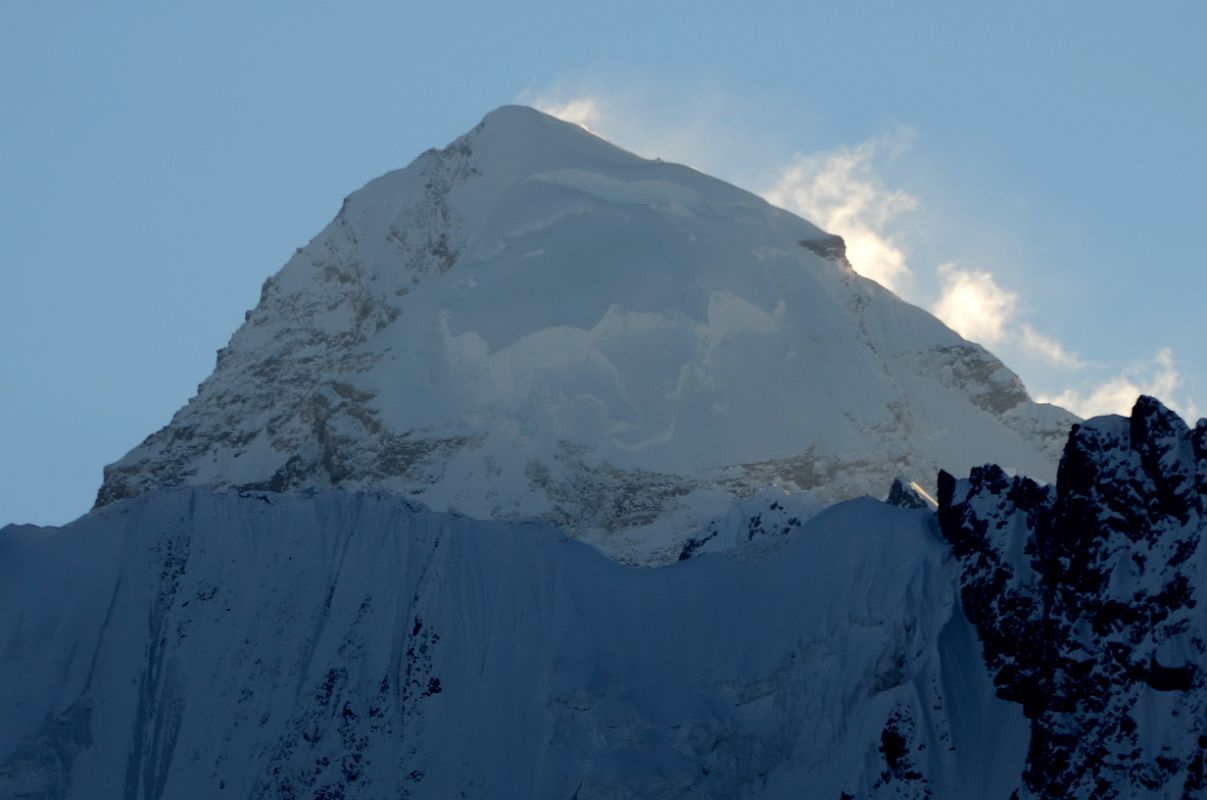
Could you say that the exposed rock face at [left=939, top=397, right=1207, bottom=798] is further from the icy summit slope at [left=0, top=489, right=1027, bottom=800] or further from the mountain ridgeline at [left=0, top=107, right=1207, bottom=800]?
the icy summit slope at [left=0, top=489, right=1027, bottom=800]

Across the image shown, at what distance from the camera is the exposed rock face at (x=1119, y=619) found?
135250 mm

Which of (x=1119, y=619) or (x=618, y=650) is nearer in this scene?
(x=1119, y=619)

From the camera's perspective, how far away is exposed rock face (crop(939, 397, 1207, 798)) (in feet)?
444

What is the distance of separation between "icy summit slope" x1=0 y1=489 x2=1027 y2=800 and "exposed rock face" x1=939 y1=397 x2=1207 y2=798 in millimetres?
5417

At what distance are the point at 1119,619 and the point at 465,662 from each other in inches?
1422

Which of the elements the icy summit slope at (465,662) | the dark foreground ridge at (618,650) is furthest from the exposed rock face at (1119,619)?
the icy summit slope at (465,662)

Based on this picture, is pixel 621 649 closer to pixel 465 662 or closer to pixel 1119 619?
pixel 465 662

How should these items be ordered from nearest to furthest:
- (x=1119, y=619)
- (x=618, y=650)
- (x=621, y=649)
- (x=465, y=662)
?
1. (x=1119, y=619)
2. (x=618, y=650)
3. (x=621, y=649)
4. (x=465, y=662)

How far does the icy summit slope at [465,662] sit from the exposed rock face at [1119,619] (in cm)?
542

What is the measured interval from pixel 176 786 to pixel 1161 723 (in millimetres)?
49684

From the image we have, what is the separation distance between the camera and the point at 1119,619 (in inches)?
5433

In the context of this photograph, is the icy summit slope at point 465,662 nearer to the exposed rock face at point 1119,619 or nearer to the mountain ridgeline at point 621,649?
the mountain ridgeline at point 621,649

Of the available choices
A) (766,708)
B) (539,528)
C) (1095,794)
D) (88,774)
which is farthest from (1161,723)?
(88,774)

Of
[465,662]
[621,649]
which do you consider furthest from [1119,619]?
[465,662]
